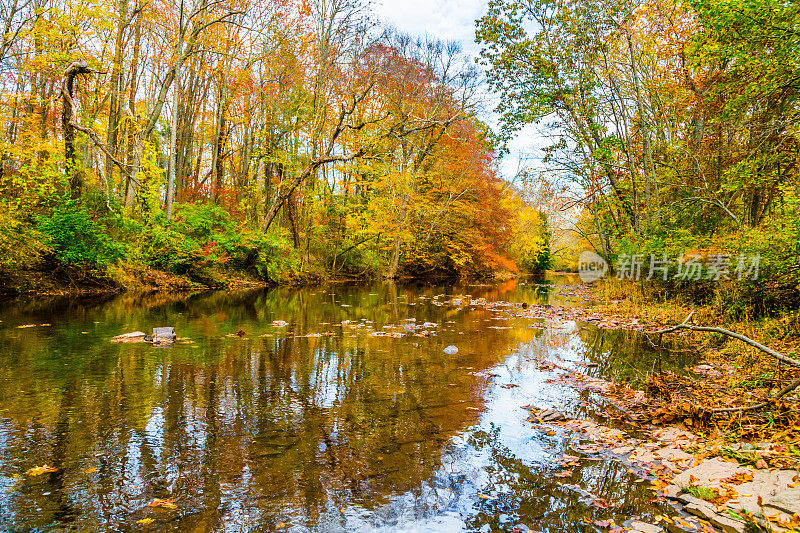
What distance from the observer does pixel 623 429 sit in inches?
164

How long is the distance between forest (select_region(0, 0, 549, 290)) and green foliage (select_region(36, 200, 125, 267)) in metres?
0.05

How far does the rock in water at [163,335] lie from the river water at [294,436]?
427mm

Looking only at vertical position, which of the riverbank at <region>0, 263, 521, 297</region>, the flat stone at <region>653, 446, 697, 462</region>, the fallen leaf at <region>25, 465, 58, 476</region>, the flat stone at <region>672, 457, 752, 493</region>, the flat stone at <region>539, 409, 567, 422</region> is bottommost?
the flat stone at <region>539, 409, 567, 422</region>

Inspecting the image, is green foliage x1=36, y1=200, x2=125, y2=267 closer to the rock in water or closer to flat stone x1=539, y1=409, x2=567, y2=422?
the rock in water

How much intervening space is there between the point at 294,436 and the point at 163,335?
4973mm

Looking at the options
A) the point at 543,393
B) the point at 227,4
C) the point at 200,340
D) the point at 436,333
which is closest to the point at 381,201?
the point at 227,4

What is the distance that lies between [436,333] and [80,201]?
12194 mm

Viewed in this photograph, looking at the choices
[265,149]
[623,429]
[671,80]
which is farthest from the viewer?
[265,149]

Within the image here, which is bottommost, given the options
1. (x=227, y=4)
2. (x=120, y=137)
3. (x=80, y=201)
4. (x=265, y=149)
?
(x=80, y=201)

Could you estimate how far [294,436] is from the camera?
3.78 meters

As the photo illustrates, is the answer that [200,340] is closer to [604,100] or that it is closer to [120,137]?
[120,137]

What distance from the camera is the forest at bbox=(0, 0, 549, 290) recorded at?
42.8 ft

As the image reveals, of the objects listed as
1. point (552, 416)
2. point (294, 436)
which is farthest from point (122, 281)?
point (552, 416)

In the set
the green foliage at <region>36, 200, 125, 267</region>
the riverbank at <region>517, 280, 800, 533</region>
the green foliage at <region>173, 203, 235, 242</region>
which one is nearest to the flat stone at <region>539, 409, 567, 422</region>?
the riverbank at <region>517, 280, 800, 533</region>
